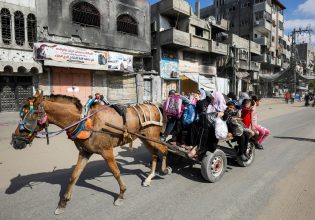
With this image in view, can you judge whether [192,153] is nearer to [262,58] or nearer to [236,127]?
[236,127]

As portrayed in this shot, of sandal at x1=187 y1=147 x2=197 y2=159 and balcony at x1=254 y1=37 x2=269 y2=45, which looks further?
balcony at x1=254 y1=37 x2=269 y2=45

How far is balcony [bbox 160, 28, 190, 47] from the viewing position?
21766 mm

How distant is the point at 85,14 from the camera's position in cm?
1641

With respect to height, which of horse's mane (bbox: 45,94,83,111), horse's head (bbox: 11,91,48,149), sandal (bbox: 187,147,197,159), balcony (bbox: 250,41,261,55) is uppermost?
balcony (bbox: 250,41,261,55)

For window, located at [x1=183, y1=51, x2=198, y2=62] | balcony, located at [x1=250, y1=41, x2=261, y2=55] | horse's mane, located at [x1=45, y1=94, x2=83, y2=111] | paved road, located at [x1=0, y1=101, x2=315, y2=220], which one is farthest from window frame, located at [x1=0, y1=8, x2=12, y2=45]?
balcony, located at [x1=250, y1=41, x2=261, y2=55]

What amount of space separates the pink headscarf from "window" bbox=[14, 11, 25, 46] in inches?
500

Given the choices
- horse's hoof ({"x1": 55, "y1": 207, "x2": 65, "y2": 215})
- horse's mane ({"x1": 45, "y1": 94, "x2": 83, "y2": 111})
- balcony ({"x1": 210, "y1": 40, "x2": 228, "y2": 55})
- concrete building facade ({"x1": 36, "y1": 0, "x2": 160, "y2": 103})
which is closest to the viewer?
horse's hoof ({"x1": 55, "y1": 207, "x2": 65, "y2": 215})

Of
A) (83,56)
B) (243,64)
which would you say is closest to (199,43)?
(243,64)

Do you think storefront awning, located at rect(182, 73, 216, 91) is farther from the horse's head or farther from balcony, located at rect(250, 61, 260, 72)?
the horse's head

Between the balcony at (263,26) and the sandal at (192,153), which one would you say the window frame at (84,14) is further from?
the balcony at (263,26)

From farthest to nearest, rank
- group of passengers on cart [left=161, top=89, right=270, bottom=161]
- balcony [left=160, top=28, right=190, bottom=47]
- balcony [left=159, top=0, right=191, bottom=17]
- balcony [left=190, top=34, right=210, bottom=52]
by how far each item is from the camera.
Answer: balcony [left=190, top=34, right=210, bottom=52]
balcony [left=159, top=0, right=191, bottom=17]
balcony [left=160, top=28, right=190, bottom=47]
group of passengers on cart [left=161, top=89, right=270, bottom=161]

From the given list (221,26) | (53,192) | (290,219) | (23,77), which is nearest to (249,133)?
(290,219)

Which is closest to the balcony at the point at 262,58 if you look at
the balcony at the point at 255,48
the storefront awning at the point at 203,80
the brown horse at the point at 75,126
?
the balcony at the point at 255,48

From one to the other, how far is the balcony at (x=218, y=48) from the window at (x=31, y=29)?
59.5 ft
